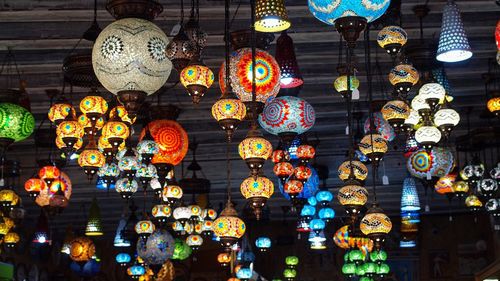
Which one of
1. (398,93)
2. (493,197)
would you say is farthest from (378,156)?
(493,197)

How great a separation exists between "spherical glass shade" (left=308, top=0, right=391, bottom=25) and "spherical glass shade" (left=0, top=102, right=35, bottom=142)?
346cm

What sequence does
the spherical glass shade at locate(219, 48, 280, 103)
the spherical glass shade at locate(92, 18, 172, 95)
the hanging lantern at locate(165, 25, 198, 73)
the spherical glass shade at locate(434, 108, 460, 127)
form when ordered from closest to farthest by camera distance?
1. the spherical glass shade at locate(92, 18, 172, 95)
2. the hanging lantern at locate(165, 25, 198, 73)
3. the spherical glass shade at locate(219, 48, 280, 103)
4. the spherical glass shade at locate(434, 108, 460, 127)

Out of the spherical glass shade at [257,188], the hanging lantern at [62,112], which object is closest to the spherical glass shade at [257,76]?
the spherical glass shade at [257,188]

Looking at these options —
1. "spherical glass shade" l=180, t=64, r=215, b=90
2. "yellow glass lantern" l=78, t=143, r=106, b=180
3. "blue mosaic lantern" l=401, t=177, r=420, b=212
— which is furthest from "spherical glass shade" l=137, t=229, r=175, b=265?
"spherical glass shade" l=180, t=64, r=215, b=90

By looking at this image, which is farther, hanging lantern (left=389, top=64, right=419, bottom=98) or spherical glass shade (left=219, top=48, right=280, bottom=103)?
hanging lantern (left=389, top=64, right=419, bottom=98)

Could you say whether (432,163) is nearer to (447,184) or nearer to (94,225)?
(447,184)

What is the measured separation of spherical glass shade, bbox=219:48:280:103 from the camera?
→ 461 cm

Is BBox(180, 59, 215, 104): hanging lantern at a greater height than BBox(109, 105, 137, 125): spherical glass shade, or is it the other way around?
BBox(109, 105, 137, 125): spherical glass shade

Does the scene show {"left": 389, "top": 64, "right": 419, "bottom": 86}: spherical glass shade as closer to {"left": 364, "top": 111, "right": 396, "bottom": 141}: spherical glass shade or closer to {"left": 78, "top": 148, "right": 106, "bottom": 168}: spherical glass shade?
{"left": 364, "top": 111, "right": 396, "bottom": 141}: spherical glass shade

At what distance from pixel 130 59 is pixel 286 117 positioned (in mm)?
2121

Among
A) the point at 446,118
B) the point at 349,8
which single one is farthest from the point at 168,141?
the point at 349,8

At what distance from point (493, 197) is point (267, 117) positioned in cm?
422

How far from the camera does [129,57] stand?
12.5ft

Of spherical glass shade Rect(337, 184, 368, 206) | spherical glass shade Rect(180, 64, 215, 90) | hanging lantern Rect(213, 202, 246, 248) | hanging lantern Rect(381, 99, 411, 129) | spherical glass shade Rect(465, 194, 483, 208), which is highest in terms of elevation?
hanging lantern Rect(381, 99, 411, 129)
